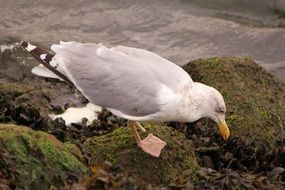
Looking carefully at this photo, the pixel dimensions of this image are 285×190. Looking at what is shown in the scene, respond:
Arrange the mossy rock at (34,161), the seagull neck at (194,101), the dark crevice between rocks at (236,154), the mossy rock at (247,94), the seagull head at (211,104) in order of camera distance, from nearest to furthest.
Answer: the mossy rock at (34,161), the seagull neck at (194,101), the seagull head at (211,104), the dark crevice between rocks at (236,154), the mossy rock at (247,94)

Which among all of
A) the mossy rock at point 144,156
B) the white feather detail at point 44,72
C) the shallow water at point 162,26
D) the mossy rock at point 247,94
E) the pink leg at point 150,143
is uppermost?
the white feather detail at point 44,72

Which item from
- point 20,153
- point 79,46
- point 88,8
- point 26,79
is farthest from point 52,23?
point 20,153

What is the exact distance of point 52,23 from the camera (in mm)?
10070

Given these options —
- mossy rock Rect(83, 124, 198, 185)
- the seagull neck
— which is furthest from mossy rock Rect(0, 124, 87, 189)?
the seagull neck

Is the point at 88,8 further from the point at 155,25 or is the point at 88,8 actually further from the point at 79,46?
the point at 79,46

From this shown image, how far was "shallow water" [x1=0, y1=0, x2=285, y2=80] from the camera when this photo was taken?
31.8 ft

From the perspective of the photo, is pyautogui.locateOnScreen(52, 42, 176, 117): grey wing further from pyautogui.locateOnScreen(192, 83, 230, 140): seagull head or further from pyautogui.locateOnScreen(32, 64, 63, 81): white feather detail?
pyautogui.locateOnScreen(192, 83, 230, 140): seagull head

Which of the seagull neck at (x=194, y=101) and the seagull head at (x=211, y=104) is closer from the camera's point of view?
the seagull neck at (x=194, y=101)

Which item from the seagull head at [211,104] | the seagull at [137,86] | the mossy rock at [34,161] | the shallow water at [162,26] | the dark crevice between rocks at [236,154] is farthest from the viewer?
the shallow water at [162,26]

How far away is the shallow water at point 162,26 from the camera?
9.69 m

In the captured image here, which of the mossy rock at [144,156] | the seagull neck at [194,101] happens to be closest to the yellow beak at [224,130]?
the seagull neck at [194,101]

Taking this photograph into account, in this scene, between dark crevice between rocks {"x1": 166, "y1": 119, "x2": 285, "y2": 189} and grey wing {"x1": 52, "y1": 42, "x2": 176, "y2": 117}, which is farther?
dark crevice between rocks {"x1": 166, "y1": 119, "x2": 285, "y2": 189}

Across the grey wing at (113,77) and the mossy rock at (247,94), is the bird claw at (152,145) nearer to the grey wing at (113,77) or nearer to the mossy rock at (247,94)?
the grey wing at (113,77)

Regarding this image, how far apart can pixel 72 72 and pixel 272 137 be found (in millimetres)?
1949
